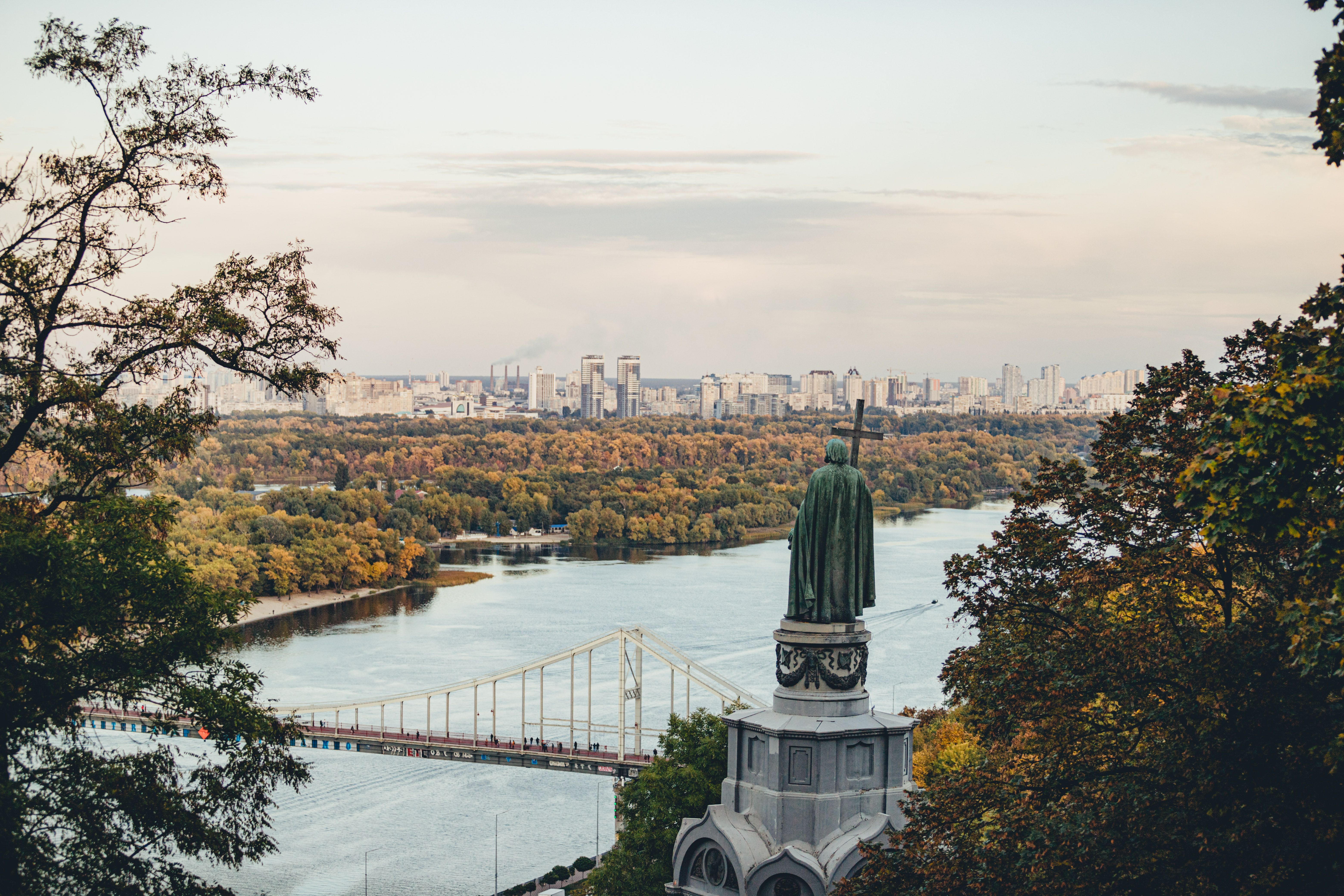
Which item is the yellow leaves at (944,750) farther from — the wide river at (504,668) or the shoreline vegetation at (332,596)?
the shoreline vegetation at (332,596)

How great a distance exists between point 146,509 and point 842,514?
414cm

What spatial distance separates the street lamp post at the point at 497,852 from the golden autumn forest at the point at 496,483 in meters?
21.9

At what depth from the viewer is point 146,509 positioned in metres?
8.07

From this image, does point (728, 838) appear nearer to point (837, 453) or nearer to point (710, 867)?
point (710, 867)

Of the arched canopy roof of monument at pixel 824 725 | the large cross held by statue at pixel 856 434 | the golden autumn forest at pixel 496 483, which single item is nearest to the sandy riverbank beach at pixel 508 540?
the golden autumn forest at pixel 496 483

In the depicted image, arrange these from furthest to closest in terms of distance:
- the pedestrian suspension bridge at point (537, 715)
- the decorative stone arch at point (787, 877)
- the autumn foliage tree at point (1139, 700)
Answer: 1. the pedestrian suspension bridge at point (537, 715)
2. the decorative stone arch at point (787, 877)
3. the autumn foliage tree at point (1139, 700)

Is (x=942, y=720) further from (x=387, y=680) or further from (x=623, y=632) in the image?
(x=387, y=680)

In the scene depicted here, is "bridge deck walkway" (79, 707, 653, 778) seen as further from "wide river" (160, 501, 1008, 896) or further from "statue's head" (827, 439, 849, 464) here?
"statue's head" (827, 439, 849, 464)

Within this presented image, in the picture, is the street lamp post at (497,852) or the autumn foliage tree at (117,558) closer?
the autumn foliage tree at (117,558)

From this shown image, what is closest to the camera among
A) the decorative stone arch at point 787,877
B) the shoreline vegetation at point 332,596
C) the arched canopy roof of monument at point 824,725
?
the decorative stone arch at point 787,877

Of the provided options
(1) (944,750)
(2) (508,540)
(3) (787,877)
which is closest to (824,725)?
(3) (787,877)

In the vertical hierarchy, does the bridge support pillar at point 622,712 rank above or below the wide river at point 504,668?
above

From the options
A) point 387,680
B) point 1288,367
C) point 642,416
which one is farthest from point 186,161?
point 642,416

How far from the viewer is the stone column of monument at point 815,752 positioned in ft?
28.6
